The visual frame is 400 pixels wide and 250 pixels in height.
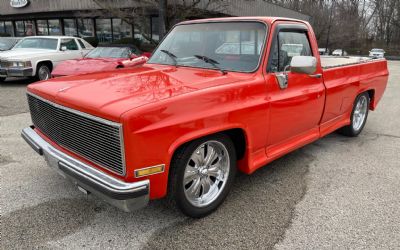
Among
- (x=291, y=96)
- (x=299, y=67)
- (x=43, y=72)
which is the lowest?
(x=43, y=72)

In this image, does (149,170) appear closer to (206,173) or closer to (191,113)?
(191,113)

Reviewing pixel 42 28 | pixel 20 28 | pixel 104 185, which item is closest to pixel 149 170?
pixel 104 185

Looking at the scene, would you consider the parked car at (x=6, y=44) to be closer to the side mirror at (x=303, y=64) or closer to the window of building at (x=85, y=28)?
the window of building at (x=85, y=28)

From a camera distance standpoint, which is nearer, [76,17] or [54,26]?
[76,17]

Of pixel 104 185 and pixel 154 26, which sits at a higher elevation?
pixel 154 26

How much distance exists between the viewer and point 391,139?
582 cm

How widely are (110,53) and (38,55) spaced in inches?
103

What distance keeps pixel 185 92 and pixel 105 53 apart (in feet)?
28.3

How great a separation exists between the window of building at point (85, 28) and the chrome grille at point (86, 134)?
81.2 ft

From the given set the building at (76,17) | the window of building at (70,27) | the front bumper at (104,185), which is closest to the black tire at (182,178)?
the front bumper at (104,185)

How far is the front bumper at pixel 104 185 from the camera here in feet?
8.29

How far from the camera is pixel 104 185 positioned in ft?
8.48

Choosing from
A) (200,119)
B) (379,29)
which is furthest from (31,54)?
(379,29)

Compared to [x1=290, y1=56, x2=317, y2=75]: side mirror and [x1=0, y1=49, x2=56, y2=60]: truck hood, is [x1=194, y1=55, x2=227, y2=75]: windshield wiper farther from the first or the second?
[x1=0, y1=49, x2=56, y2=60]: truck hood
